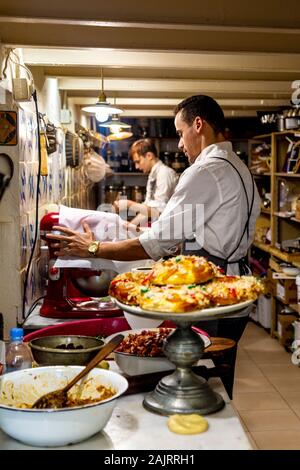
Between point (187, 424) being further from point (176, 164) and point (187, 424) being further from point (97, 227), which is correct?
point (176, 164)

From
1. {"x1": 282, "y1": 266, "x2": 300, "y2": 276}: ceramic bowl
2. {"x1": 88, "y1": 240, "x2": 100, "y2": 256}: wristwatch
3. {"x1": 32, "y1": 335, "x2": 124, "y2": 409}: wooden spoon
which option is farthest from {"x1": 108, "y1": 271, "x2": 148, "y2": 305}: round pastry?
{"x1": 282, "y1": 266, "x2": 300, "y2": 276}: ceramic bowl

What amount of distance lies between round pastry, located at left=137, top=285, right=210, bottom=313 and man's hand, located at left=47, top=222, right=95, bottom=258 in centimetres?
135

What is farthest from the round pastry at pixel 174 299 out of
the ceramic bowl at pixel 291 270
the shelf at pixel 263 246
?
the shelf at pixel 263 246

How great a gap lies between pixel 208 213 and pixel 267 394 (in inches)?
100

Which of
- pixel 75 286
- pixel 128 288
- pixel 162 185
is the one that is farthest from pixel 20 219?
pixel 162 185

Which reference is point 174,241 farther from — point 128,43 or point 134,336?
point 128,43

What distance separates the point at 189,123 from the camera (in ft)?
10.00

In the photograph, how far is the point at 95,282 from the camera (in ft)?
11.4

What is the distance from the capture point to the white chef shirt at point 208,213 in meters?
2.66

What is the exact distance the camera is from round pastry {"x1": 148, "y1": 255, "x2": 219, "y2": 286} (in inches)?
66.3

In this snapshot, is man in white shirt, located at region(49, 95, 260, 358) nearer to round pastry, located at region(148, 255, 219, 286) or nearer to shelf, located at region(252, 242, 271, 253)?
round pastry, located at region(148, 255, 219, 286)

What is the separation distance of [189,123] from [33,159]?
1.12 meters
